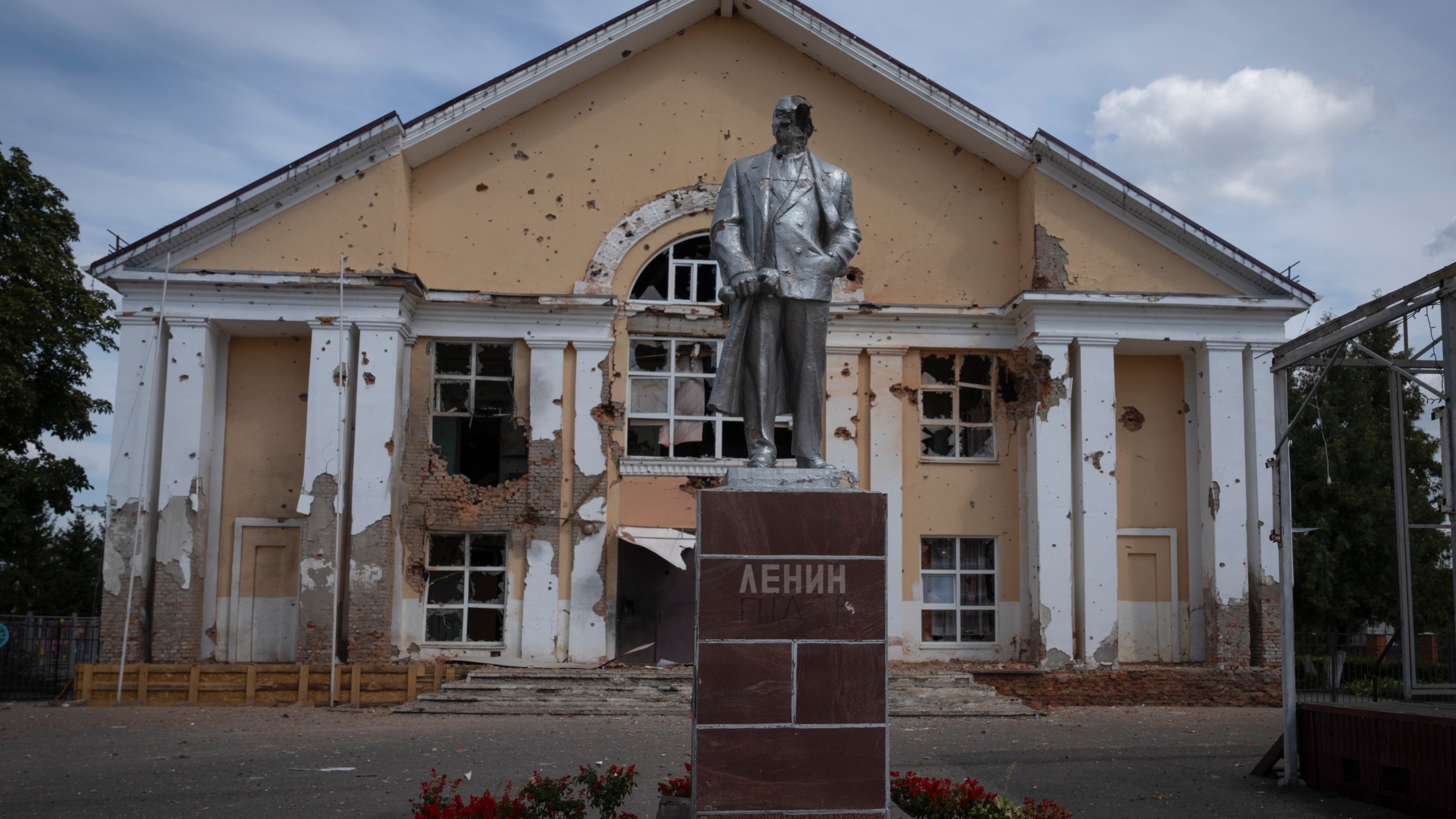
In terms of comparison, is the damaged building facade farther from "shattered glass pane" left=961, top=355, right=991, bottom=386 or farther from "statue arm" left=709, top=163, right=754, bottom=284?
"statue arm" left=709, top=163, right=754, bottom=284

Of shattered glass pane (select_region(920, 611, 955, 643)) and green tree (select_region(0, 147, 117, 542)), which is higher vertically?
green tree (select_region(0, 147, 117, 542))

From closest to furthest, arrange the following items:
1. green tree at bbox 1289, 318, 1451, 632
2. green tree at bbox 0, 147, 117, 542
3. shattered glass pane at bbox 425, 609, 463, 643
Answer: shattered glass pane at bbox 425, 609, 463, 643
green tree at bbox 0, 147, 117, 542
green tree at bbox 1289, 318, 1451, 632

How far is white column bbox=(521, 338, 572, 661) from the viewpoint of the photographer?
15305 mm

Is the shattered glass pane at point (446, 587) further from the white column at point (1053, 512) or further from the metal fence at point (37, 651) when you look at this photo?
the white column at point (1053, 512)

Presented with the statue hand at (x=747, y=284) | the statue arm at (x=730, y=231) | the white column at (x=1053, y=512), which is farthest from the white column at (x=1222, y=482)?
the statue hand at (x=747, y=284)

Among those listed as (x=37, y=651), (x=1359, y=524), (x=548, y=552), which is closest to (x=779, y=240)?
(x=548, y=552)

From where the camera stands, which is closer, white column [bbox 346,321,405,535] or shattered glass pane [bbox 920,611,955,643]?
white column [bbox 346,321,405,535]

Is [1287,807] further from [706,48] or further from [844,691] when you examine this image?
[706,48]

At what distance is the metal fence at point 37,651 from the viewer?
16.6 meters

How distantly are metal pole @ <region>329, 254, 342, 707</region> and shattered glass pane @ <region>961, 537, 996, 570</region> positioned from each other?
27.7ft

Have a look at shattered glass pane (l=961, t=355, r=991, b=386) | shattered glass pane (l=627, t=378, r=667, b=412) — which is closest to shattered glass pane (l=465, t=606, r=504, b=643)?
shattered glass pane (l=627, t=378, r=667, b=412)

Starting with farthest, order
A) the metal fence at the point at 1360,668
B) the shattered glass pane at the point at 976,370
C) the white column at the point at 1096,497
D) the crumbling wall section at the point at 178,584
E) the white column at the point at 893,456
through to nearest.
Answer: the shattered glass pane at the point at 976,370, the white column at the point at 893,456, the white column at the point at 1096,497, the crumbling wall section at the point at 178,584, the metal fence at the point at 1360,668

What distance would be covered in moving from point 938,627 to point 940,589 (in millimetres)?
529

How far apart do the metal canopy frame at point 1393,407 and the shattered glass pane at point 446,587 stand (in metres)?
10.2
